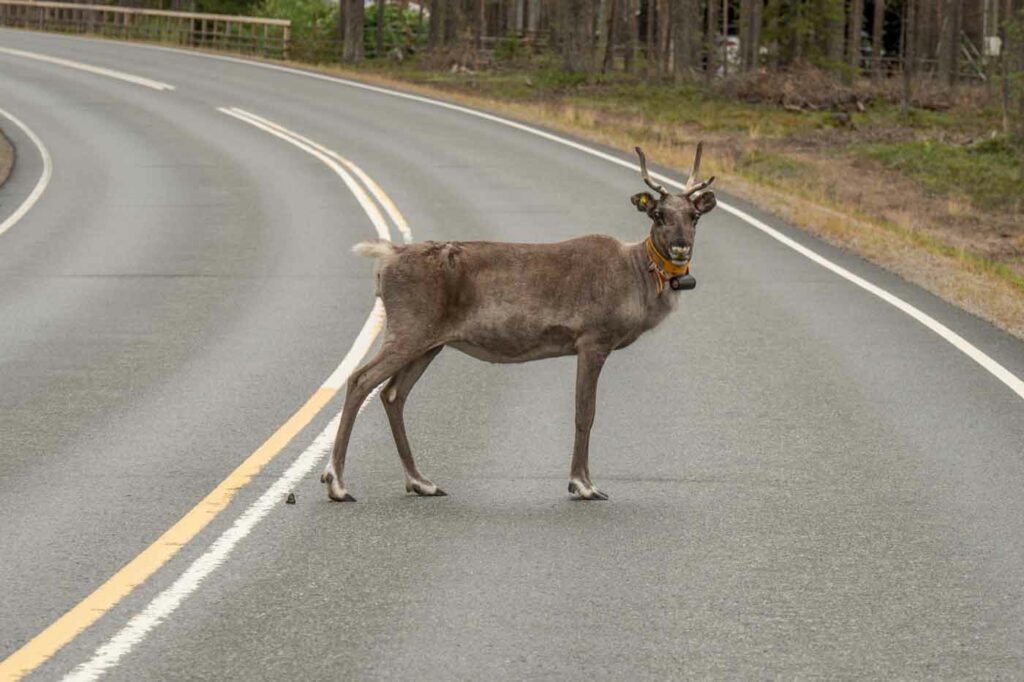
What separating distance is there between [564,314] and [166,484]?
243cm

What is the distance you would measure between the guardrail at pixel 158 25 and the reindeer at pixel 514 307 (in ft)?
167

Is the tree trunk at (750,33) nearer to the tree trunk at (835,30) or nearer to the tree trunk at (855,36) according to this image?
the tree trunk at (835,30)

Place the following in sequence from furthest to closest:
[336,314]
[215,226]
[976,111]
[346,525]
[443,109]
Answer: [976,111] < [443,109] < [215,226] < [336,314] < [346,525]

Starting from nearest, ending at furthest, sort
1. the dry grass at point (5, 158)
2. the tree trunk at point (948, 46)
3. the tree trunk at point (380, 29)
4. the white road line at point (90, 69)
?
1. the dry grass at point (5, 158)
2. the white road line at point (90, 69)
3. the tree trunk at point (948, 46)
4. the tree trunk at point (380, 29)

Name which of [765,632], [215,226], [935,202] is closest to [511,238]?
[215,226]

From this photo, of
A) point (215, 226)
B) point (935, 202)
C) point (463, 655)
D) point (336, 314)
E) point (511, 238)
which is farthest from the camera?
point (935, 202)

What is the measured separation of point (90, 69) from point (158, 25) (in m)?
14.7

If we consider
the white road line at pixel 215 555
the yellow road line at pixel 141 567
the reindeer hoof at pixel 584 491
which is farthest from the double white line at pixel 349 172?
the reindeer hoof at pixel 584 491

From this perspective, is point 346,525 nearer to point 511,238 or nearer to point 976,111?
point 511,238

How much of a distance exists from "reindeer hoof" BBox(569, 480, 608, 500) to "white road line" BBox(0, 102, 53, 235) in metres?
16.0

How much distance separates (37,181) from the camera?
28.8 meters

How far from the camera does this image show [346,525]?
330 inches

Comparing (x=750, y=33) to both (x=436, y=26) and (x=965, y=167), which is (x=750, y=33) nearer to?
(x=436, y=26)

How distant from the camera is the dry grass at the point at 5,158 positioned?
29.9 m
